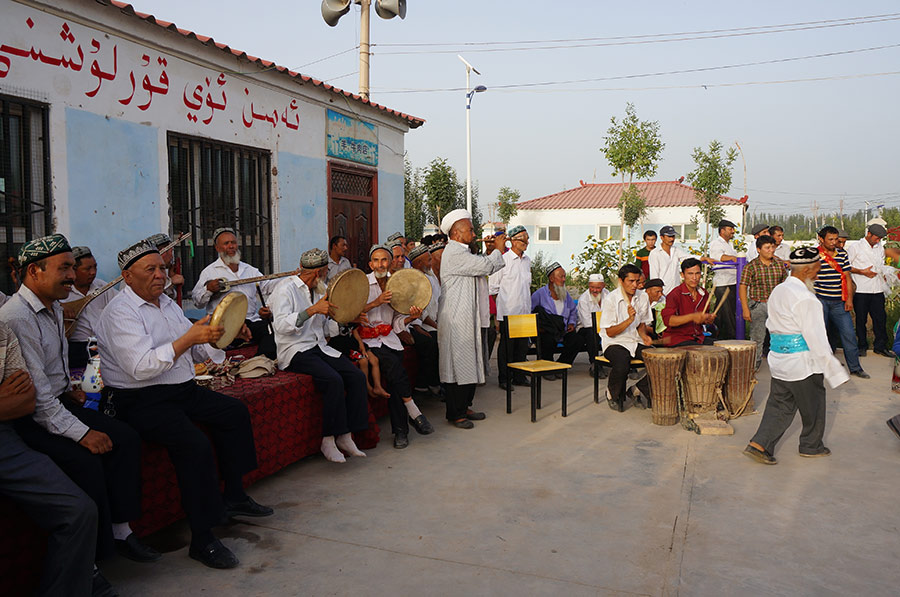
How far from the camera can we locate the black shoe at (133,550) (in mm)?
3176

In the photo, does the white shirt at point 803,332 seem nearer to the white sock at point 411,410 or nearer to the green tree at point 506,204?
the white sock at point 411,410

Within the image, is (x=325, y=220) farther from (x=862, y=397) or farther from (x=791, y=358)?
(x=862, y=397)

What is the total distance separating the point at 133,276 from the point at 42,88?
235cm

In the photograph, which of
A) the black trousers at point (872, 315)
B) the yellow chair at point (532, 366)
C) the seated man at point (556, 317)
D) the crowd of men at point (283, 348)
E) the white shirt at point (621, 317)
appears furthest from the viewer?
the black trousers at point (872, 315)

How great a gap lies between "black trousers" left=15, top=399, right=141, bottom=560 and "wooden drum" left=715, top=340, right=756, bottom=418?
16.6 ft

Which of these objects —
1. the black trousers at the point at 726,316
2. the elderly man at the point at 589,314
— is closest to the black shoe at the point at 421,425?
the elderly man at the point at 589,314

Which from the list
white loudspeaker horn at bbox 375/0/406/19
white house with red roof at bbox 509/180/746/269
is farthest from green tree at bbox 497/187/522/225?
white loudspeaker horn at bbox 375/0/406/19

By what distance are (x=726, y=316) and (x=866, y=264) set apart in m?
1.83

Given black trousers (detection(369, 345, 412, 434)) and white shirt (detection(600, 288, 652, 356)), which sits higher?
white shirt (detection(600, 288, 652, 356))

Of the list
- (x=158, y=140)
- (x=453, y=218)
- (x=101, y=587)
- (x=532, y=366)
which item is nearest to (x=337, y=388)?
(x=453, y=218)

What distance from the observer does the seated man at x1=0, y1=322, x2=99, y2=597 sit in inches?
102

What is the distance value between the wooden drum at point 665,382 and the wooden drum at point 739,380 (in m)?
0.58

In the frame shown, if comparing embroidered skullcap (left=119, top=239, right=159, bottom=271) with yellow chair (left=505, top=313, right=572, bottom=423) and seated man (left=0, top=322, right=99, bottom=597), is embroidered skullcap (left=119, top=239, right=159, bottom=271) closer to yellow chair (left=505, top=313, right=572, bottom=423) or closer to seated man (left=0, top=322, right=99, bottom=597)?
seated man (left=0, top=322, right=99, bottom=597)

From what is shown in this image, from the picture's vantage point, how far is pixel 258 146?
6957 millimetres
